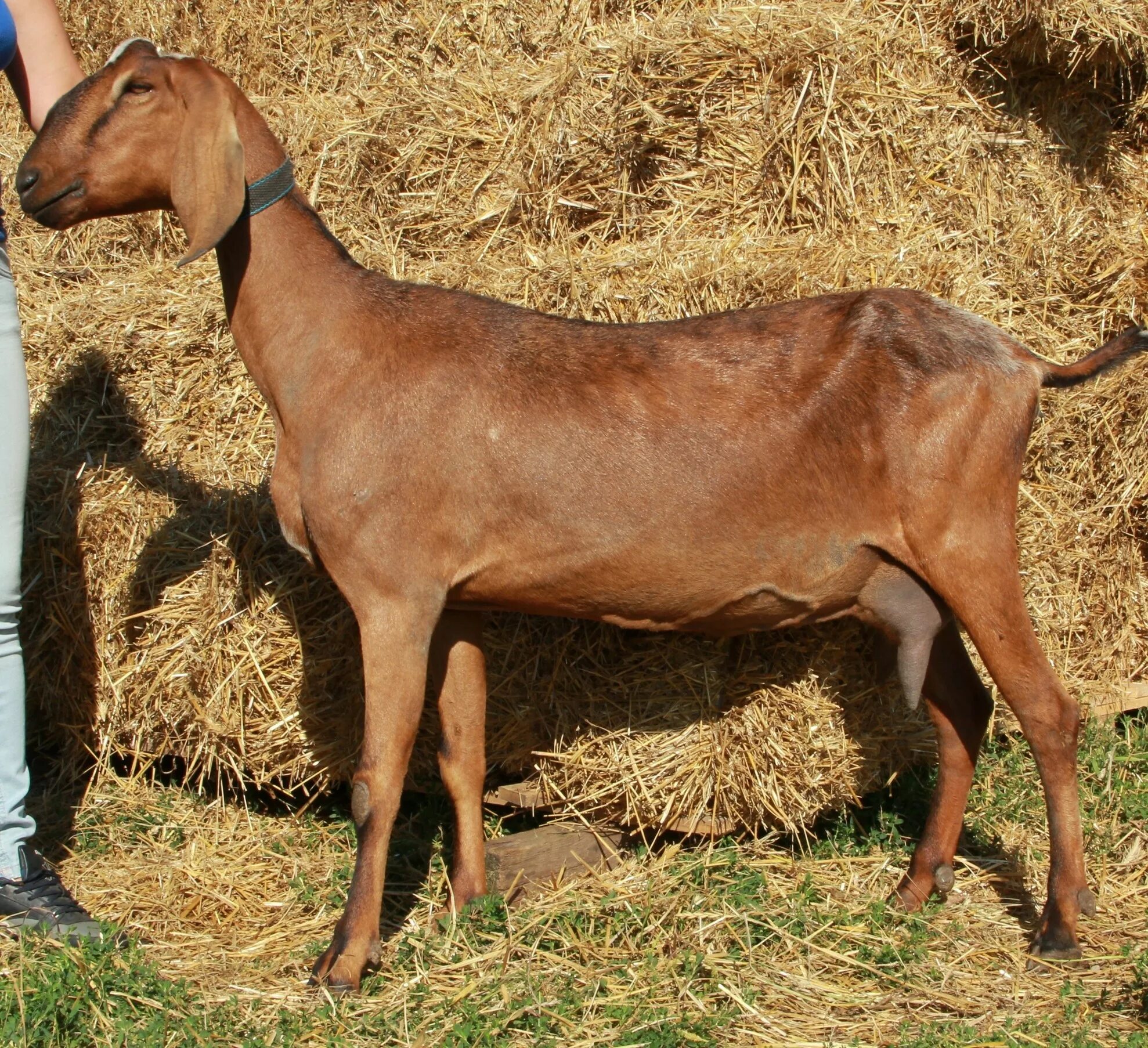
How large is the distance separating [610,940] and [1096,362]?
8.22ft

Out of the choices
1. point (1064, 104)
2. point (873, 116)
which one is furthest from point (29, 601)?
point (1064, 104)

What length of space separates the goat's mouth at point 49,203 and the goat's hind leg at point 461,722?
185cm

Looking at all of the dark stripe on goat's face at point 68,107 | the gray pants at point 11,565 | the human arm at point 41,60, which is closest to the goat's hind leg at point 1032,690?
the gray pants at point 11,565

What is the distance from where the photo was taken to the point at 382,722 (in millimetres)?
3863

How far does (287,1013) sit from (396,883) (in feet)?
3.28

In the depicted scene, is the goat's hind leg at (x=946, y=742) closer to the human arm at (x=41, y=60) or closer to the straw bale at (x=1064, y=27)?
the straw bale at (x=1064, y=27)

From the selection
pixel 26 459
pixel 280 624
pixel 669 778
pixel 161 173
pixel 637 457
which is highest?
pixel 161 173

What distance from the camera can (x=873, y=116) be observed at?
5086 millimetres

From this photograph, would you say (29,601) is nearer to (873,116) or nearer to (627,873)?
(627,873)

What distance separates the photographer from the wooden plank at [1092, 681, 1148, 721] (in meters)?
5.42

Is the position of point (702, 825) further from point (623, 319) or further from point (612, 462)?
point (623, 319)

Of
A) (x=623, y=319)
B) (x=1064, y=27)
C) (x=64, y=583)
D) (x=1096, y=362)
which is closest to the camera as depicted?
(x=1096, y=362)

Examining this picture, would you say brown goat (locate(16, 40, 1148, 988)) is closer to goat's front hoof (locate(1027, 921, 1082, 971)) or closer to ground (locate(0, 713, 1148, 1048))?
goat's front hoof (locate(1027, 921, 1082, 971))

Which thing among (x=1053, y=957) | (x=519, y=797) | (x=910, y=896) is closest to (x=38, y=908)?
(x=519, y=797)
